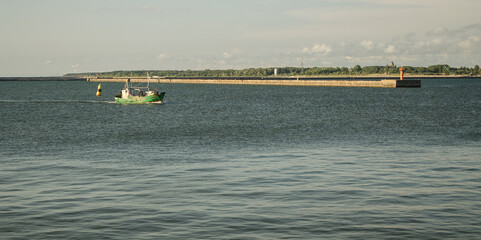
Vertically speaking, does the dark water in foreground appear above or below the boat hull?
below

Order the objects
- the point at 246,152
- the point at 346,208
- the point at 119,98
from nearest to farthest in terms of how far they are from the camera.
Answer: the point at 346,208 < the point at 246,152 < the point at 119,98

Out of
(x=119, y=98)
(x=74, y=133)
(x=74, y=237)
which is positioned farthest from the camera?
(x=119, y=98)

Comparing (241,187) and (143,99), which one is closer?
(241,187)

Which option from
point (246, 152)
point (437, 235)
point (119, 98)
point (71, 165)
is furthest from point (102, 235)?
point (119, 98)

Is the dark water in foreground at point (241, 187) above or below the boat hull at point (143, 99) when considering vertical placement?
below

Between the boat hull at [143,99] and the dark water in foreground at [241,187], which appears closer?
the dark water in foreground at [241,187]

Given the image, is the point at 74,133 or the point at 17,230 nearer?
the point at 17,230

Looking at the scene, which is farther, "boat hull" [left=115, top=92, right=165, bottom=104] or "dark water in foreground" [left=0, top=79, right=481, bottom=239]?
"boat hull" [left=115, top=92, right=165, bottom=104]

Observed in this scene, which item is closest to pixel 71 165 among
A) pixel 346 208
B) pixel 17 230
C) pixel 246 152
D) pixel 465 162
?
pixel 246 152

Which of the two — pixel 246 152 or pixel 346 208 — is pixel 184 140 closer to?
pixel 246 152

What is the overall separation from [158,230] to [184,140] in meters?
26.6

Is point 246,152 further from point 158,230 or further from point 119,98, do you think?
point 119,98

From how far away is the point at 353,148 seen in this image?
3769 centimetres

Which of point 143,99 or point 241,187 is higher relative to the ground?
point 143,99
